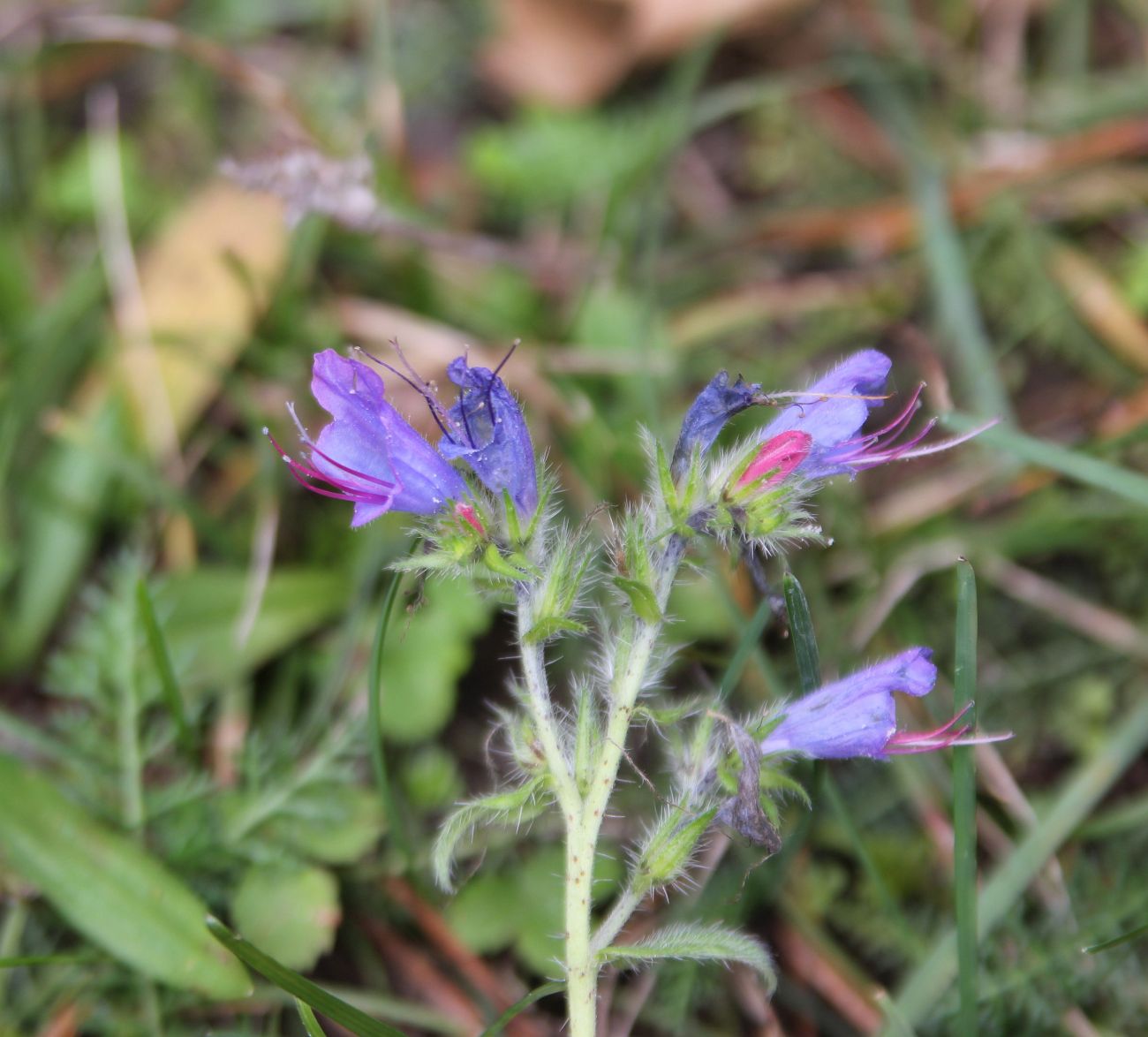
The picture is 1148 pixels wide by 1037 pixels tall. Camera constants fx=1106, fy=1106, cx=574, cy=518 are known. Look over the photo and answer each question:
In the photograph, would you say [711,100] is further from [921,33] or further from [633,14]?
[921,33]

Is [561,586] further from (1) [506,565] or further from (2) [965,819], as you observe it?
(2) [965,819]

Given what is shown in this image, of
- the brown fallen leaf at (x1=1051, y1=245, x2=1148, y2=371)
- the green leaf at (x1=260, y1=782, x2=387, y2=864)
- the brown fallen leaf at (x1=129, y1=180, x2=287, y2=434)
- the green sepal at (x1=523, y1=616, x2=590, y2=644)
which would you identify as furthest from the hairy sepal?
the brown fallen leaf at (x1=1051, y1=245, x2=1148, y2=371)

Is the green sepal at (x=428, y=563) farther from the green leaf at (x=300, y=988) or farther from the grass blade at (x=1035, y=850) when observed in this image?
the grass blade at (x=1035, y=850)

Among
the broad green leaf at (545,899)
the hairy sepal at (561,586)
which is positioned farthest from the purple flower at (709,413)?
the broad green leaf at (545,899)

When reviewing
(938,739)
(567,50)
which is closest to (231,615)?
(938,739)

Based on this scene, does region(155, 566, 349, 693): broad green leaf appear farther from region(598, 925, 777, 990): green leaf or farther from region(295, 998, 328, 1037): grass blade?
region(598, 925, 777, 990): green leaf

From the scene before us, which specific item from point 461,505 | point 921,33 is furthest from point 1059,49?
point 461,505
